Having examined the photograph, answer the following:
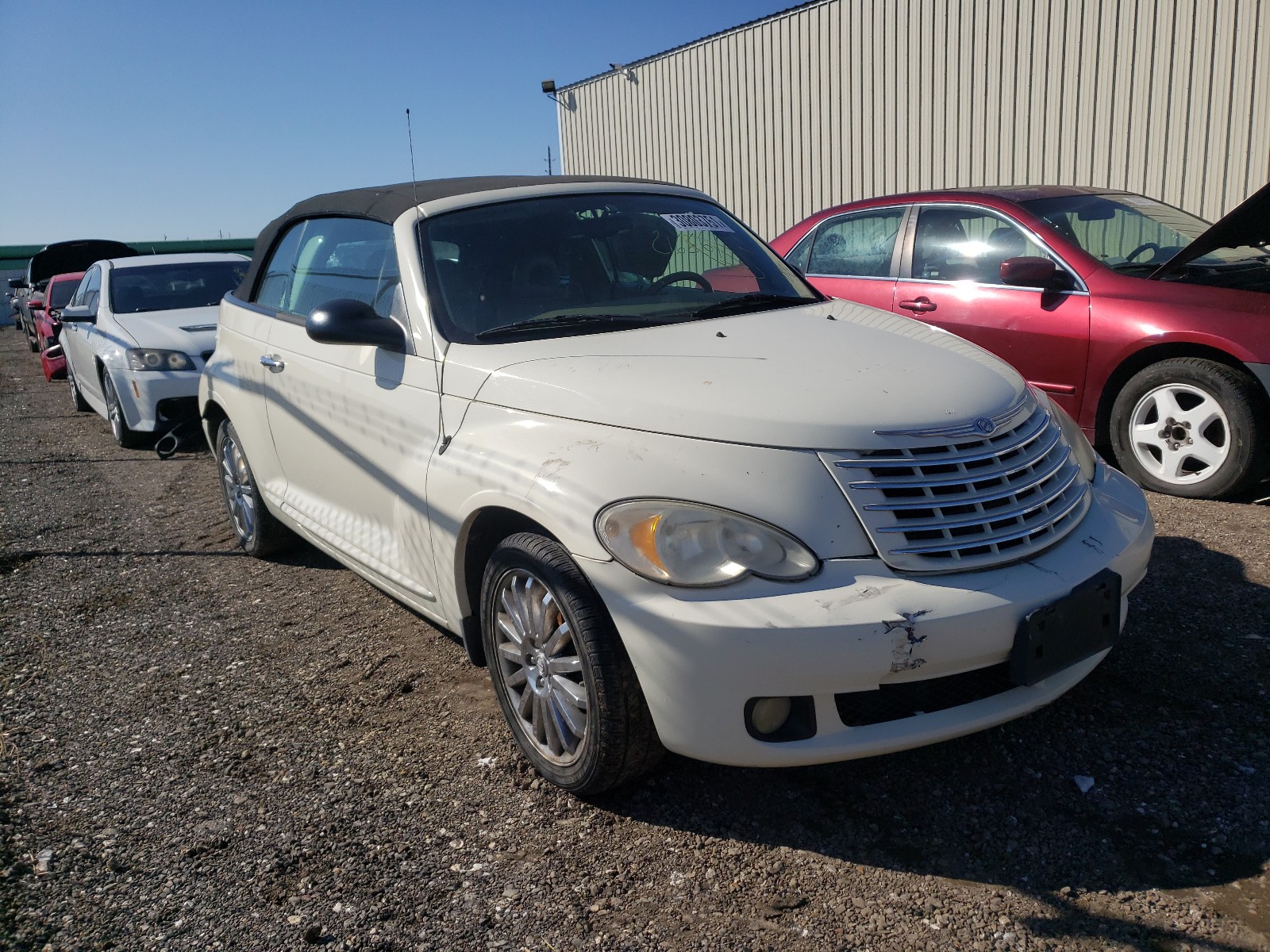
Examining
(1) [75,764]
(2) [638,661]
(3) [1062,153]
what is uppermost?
(3) [1062,153]

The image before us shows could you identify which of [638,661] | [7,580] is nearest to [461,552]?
[638,661]

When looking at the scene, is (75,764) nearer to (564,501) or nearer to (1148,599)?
(564,501)

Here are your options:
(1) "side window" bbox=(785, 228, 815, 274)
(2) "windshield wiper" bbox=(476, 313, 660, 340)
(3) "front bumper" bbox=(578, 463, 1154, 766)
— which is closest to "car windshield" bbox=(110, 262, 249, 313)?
(1) "side window" bbox=(785, 228, 815, 274)

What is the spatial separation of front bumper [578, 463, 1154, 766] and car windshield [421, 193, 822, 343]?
3.82 ft

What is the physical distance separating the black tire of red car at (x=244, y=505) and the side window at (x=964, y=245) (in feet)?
13.3

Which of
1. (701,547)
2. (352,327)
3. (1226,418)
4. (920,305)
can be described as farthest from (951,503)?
(920,305)

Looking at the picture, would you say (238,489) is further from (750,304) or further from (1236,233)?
(1236,233)

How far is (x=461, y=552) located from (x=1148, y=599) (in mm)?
2648

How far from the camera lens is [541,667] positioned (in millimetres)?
2748

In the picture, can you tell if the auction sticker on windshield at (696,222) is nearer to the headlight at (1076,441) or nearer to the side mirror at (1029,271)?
the headlight at (1076,441)

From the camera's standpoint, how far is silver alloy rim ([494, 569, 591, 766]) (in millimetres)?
2641

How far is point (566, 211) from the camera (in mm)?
3703

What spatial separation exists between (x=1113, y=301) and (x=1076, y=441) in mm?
2545

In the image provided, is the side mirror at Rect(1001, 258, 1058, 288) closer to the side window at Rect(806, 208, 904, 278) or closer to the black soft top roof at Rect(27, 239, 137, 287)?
the side window at Rect(806, 208, 904, 278)
